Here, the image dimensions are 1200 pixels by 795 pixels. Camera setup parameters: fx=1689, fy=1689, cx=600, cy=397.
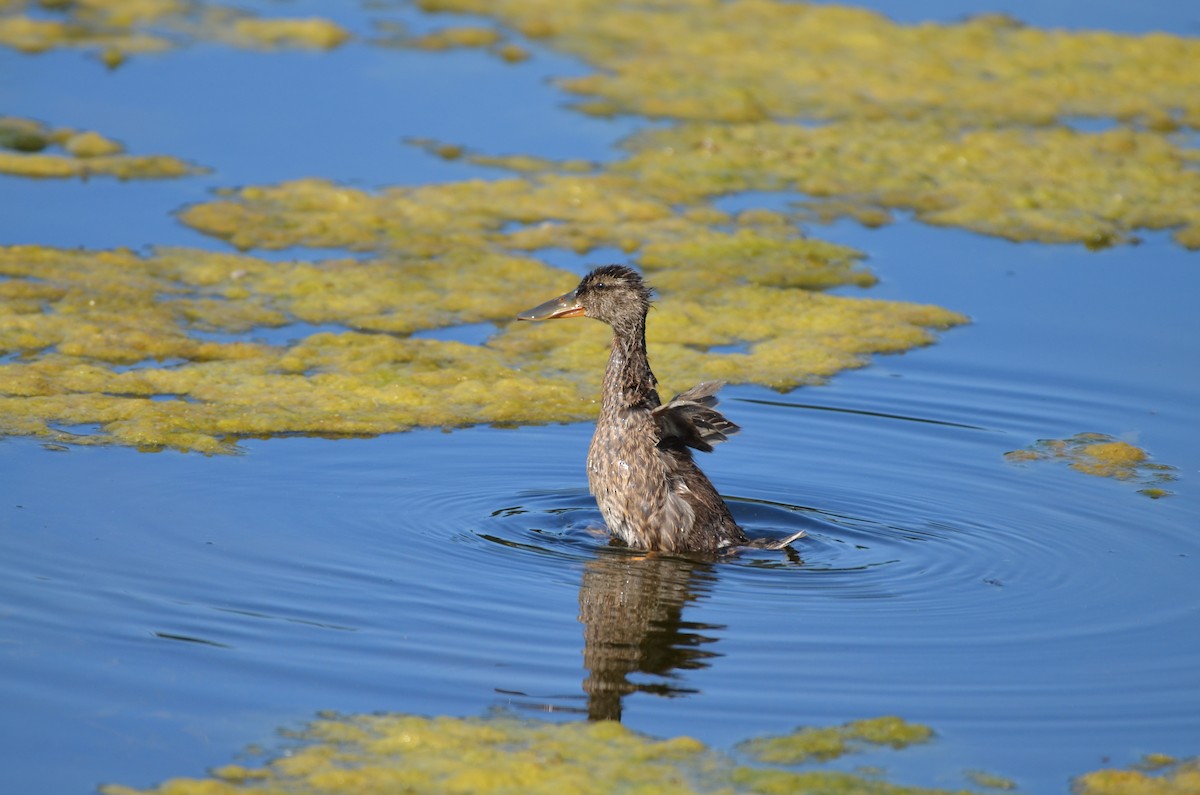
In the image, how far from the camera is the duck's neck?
7613 mm

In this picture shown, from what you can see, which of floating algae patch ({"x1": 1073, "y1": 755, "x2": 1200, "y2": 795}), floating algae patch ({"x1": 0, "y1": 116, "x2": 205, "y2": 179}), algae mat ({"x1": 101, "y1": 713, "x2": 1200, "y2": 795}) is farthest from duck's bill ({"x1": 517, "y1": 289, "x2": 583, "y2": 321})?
floating algae patch ({"x1": 0, "y1": 116, "x2": 205, "y2": 179})

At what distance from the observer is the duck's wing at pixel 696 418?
282 inches

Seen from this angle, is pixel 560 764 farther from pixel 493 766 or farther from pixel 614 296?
pixel 614 296

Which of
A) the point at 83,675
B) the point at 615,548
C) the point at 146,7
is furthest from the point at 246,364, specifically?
the point at 146,7

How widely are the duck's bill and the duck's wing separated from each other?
0.82 m

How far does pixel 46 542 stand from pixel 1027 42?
12.6m

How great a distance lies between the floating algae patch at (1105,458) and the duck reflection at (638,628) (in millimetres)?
2249

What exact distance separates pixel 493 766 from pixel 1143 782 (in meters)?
1.96

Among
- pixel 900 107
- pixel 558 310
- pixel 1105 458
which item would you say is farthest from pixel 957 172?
pixel 558 310

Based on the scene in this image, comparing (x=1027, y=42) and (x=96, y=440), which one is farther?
(x=1027, y=42)

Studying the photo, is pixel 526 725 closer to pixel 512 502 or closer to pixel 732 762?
pixel 732 762

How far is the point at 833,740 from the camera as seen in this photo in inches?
209

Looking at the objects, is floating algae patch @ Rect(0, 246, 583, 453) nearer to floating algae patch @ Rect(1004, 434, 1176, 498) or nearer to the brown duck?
the brown duck

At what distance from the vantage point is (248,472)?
303 inches
